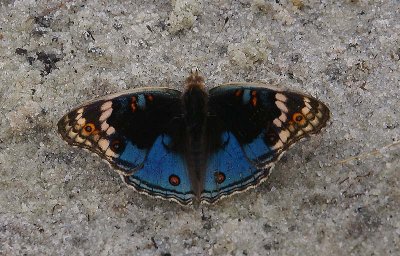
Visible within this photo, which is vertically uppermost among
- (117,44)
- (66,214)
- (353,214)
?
(117,44)

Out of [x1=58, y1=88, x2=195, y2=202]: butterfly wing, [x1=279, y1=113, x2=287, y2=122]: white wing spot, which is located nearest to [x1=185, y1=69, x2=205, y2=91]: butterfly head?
[x1=58, y1=88, x2=195, y2=202]: butterfly wing

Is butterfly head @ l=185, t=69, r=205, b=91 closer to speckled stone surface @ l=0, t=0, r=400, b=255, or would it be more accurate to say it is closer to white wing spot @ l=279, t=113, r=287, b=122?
speckled stone surface @ l=0, t=0, r=400, b=255

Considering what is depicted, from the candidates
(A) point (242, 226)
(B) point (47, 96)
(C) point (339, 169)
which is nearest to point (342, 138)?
(C) point (339, 169)

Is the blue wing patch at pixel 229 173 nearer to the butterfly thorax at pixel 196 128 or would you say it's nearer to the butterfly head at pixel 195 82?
the butterfly thorax at pixel 196 128

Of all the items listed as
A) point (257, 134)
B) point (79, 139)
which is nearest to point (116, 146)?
point (79, 139)

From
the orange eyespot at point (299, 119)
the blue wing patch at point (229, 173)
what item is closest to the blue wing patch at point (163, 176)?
the blue wing patch at point (229, 173)

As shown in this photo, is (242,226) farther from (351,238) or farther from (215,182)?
(351,238)

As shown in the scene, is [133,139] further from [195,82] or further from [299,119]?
[299,119]
